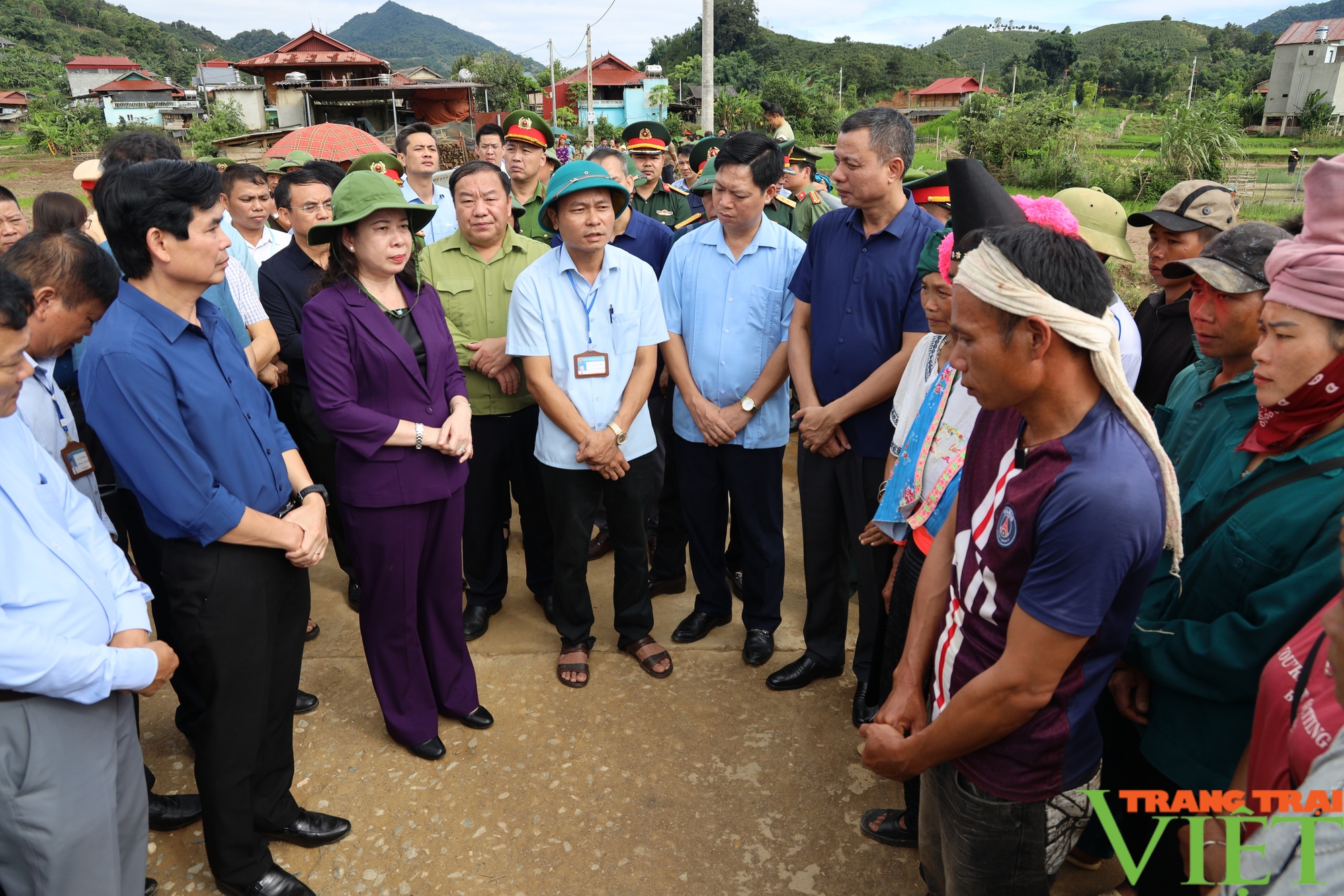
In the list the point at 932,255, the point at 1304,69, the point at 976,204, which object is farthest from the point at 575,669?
the point at 1304,69

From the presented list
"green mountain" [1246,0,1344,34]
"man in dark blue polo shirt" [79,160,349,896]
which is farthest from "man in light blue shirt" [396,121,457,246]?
"green mountain" [1246,0,1344,34]

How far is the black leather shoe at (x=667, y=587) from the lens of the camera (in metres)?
4.18

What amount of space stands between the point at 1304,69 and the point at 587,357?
172 feet

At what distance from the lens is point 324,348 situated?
8.51ft

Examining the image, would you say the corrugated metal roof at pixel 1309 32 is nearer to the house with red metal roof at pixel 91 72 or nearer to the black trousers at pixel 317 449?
the black trousers at pixel 317 449

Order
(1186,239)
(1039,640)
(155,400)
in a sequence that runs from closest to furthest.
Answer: (1039,640) → (155,400) → (1186,239)

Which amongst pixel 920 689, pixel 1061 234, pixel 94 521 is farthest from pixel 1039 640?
pixel 94 521

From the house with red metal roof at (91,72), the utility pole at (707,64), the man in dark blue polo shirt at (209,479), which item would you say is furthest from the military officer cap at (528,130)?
the house with red metal roof at (91,72)

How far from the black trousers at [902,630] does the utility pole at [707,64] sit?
10.9m

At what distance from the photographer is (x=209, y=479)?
81.7 inches

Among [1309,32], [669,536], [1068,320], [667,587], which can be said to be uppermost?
[1309,32]

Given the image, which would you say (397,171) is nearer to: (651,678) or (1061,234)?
(651,678)

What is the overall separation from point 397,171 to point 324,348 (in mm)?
3951

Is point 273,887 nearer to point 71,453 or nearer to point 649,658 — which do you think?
point 71,453
